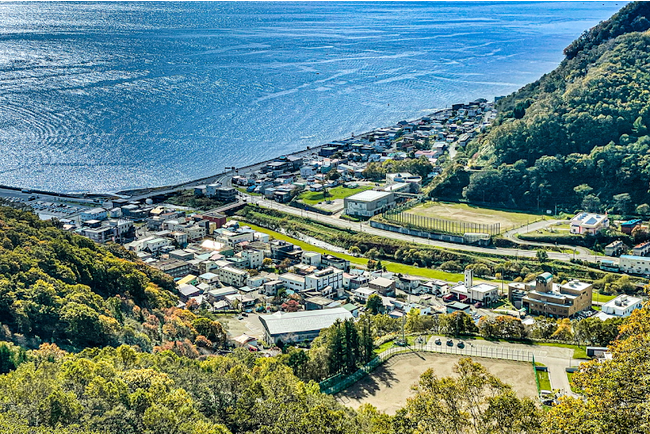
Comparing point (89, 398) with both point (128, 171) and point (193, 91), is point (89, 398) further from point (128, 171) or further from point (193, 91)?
point (193, 91)

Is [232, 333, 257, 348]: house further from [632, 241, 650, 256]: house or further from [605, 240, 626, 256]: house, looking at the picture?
[632, 241, 650, 256]: house

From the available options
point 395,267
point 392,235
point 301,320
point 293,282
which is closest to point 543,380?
point 301,320

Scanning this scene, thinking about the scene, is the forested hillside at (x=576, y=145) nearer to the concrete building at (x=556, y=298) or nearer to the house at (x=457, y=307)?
the concrete building at (x=556, y=298)

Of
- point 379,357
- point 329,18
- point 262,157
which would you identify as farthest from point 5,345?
point 329,18

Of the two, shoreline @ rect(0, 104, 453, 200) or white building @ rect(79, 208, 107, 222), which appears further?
shoreline @ rect(0, 104, 453, 200)

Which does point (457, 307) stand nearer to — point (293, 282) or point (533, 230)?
point (293, 282)

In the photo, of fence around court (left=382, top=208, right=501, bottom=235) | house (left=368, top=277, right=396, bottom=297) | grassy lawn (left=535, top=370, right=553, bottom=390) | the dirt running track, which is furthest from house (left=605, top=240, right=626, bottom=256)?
grassy lawn (left=535, top=370, right=553, bottom=390)
